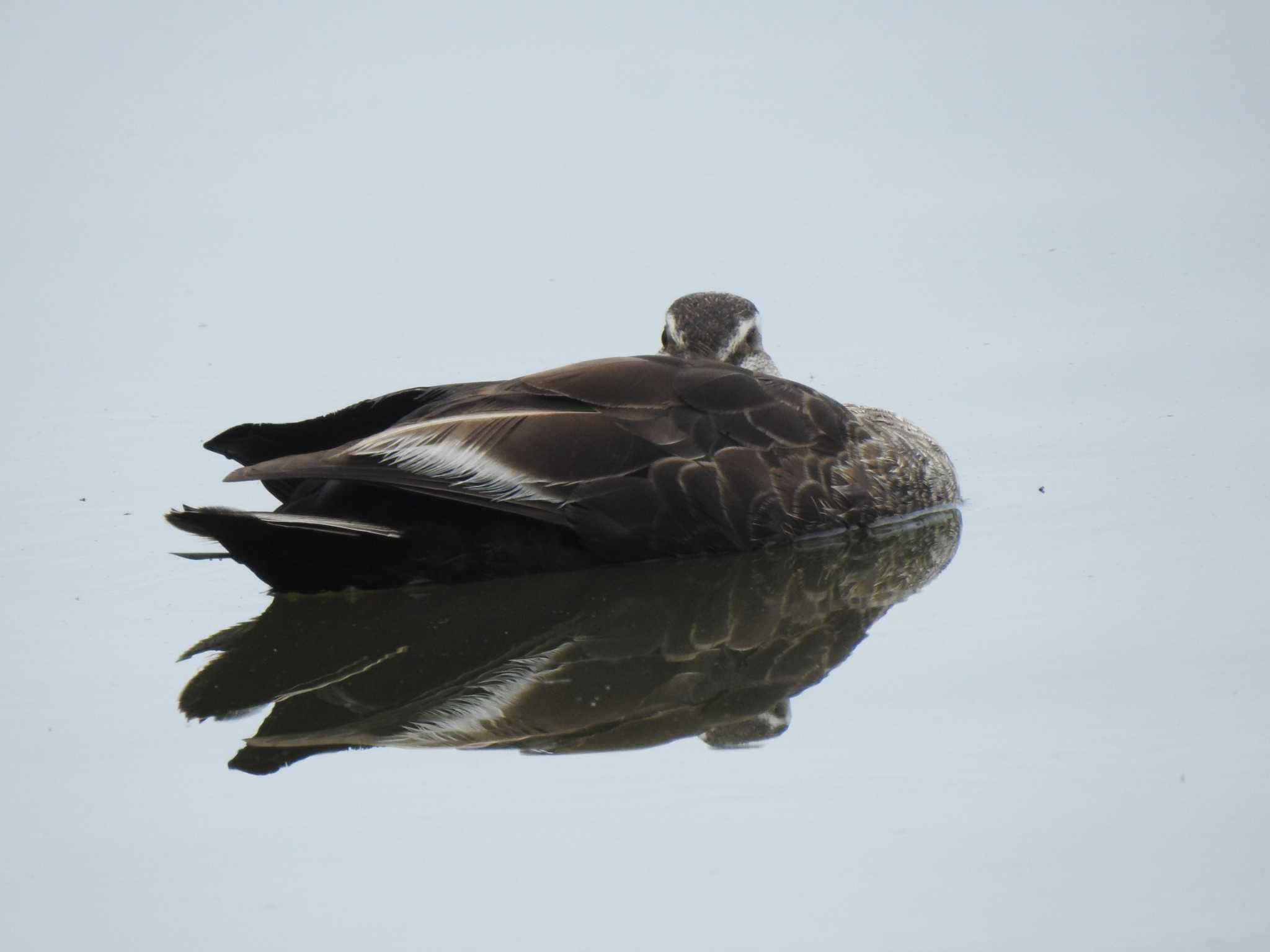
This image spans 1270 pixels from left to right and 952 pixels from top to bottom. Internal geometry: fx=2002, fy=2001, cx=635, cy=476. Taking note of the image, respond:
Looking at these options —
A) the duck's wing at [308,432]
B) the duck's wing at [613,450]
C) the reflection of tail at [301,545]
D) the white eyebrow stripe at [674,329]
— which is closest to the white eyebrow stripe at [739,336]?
the white eyebrow stripe at [674,329]

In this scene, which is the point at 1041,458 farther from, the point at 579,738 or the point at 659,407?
the point at 579,738

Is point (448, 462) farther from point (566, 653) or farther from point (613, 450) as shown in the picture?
point (566, 653)

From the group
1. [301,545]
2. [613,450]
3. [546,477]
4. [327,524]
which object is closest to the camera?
[327,524]

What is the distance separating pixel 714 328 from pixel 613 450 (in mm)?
1679

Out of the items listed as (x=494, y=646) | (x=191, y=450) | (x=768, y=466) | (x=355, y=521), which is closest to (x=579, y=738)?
(x=494, y=646)

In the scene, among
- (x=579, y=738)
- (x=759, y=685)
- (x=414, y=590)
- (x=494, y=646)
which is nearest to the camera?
(x=579, y=738)

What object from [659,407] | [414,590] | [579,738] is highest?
[659,407]

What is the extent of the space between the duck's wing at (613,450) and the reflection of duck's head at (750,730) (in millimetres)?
1899

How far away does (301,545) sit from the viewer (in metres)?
8.35

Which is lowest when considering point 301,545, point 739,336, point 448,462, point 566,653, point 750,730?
point 750,730

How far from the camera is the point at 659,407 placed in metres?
8.98

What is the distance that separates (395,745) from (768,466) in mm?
2870

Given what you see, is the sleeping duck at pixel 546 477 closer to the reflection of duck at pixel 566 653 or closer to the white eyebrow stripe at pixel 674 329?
the reflection of duck at pixel 566 653

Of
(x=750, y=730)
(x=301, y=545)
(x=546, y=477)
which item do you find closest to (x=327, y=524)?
(x=301, y=545)
